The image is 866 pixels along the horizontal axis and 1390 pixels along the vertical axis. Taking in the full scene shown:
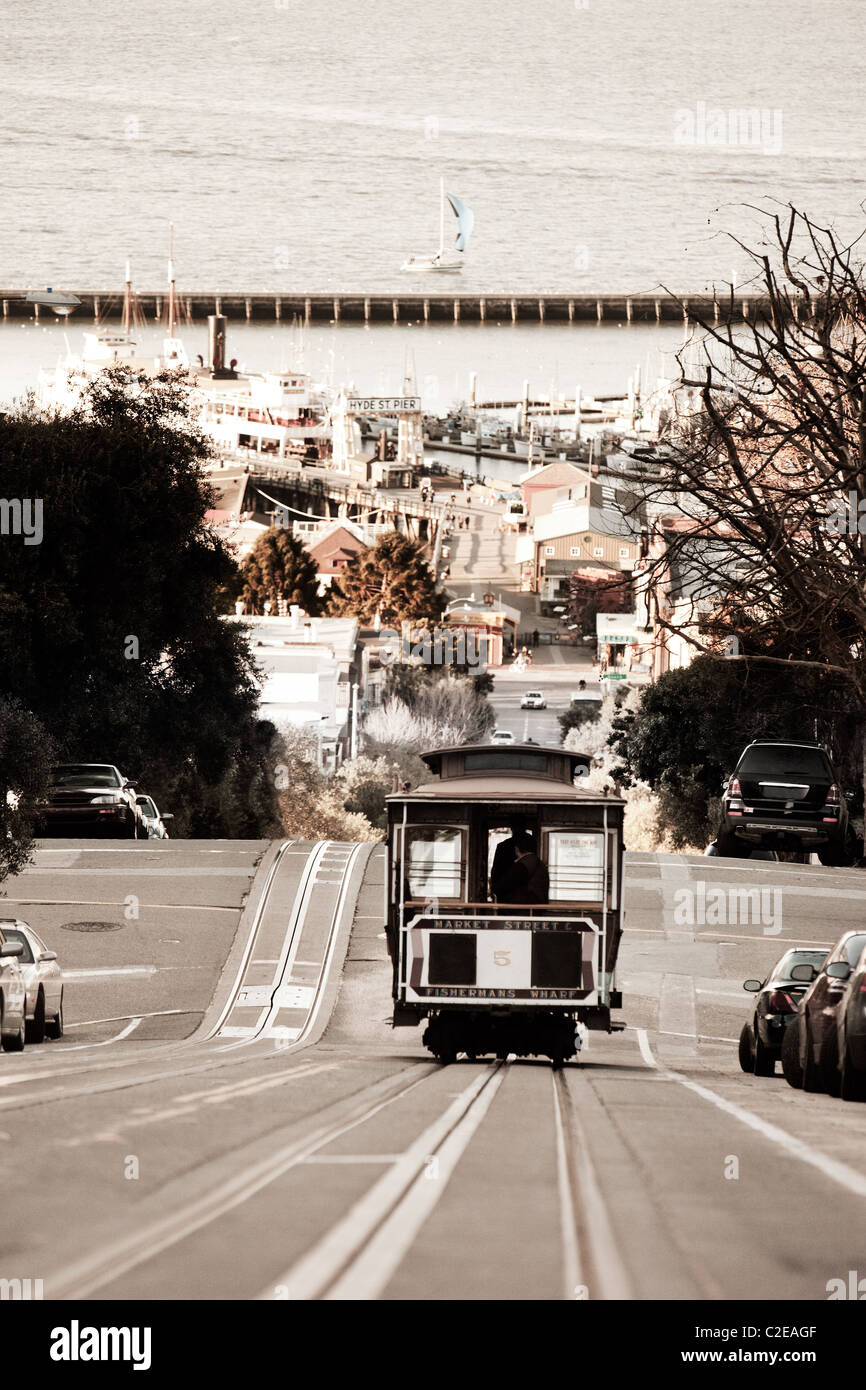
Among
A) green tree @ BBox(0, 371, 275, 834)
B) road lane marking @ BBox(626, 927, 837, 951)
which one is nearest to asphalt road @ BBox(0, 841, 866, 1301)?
road lane marking @ BBox(626, 927, 837, 951)

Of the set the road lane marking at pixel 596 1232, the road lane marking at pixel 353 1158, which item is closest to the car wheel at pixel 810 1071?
the road lane marking at pixel 596 1232

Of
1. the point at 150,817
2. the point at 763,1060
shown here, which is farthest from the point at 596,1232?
the point at 150,817

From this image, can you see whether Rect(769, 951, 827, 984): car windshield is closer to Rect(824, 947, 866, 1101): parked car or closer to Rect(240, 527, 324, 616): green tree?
Rect(824, 947, 866, 1101): parked car

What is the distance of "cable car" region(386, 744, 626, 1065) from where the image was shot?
1533cm

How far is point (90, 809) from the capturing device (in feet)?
106

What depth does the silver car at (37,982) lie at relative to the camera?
16297 millimetres

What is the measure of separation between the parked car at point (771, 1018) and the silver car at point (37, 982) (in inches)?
258

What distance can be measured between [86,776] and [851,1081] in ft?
78.0

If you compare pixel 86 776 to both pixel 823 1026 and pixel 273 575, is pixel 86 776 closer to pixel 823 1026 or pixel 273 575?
pixel 823 1026

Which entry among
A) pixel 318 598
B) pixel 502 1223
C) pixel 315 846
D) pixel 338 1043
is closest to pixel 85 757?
pixel 315 846

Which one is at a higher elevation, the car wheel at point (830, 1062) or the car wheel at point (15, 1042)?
the car wheel at point (830, 1062)

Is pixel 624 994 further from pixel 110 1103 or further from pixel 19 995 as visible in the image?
pixel 110 1103

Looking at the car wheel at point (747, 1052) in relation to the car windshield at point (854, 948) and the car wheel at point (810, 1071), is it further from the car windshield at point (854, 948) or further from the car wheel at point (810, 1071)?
the car windshield at point (854, 948)

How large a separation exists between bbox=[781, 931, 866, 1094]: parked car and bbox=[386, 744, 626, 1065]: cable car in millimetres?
2223
